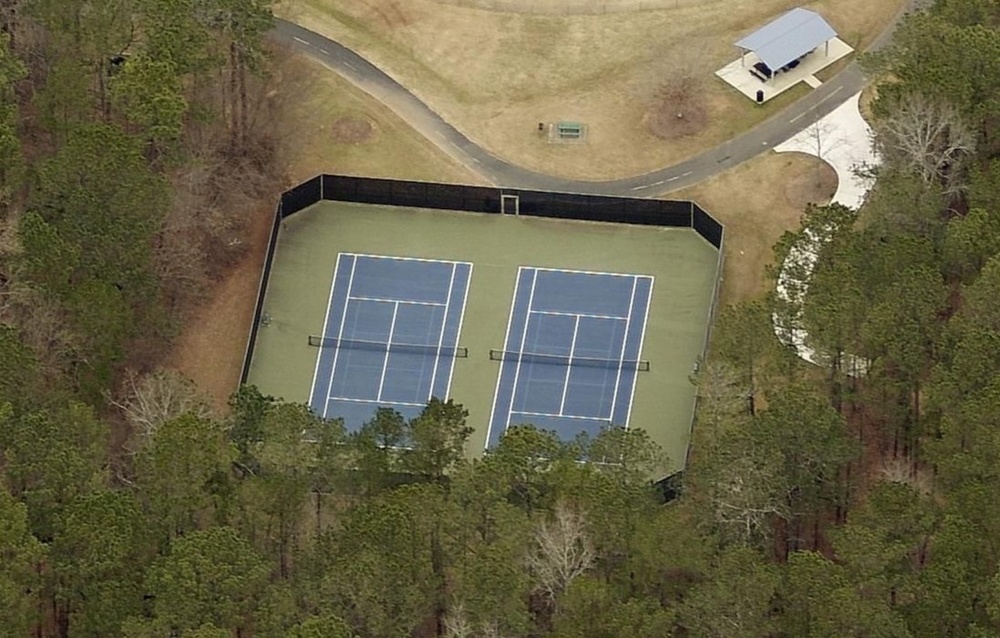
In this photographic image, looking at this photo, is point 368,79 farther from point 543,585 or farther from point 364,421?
point 543,585

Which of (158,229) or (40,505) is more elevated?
(158,229)

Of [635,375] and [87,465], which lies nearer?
[87,465]

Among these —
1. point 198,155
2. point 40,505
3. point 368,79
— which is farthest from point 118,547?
point 368,79

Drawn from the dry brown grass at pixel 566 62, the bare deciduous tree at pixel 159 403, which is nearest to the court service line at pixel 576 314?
the dry brown grass at pixel 566 62

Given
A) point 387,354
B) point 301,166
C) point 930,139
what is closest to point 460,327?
point 387,354

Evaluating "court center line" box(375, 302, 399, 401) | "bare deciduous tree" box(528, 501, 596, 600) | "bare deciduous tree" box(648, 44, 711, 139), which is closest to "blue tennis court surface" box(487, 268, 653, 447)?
"court center line" box(375, 302, 399, 401)

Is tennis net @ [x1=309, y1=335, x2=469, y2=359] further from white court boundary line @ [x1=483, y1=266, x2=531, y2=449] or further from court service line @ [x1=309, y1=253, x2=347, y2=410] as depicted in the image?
white court boundary line @ [x1=483, y1=266, x2=531, y2=449]

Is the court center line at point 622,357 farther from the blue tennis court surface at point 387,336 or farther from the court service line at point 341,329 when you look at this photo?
the court service line at point 341,329
